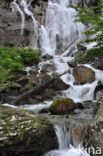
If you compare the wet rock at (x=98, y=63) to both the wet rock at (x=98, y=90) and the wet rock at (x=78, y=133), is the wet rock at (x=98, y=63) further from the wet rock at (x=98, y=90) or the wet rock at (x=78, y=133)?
the wet rock at (x=78, y=133)

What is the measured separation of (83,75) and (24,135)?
8.04 metres

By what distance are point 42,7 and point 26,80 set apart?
49.8ft

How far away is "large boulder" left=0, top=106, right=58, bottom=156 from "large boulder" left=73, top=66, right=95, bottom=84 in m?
7.11

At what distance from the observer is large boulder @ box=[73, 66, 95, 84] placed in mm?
11375

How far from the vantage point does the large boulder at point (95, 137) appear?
3.07 metres

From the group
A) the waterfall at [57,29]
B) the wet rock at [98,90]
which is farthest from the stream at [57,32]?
the wet rock at [98,90]

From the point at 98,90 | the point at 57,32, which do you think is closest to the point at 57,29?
the point at 57,32

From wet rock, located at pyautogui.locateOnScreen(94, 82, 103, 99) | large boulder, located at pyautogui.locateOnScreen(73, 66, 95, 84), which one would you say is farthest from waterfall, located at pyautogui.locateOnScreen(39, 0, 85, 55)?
wet rock, located at pyautogui.locateOnScreen(94, 82, 103, 99)

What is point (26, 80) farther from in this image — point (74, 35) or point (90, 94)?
point (74, 35)

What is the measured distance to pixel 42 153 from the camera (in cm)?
448

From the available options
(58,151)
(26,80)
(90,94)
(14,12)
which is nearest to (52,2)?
(14,12)

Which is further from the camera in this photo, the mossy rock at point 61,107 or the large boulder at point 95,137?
the mossy rock at point 61,107

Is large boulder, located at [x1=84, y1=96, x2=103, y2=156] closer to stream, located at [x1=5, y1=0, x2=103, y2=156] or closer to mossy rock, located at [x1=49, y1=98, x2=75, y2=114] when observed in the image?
mossy rock, located at [x1=49, y1=98, x2=75, y2=114]

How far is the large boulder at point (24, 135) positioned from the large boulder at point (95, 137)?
4.78 feet
